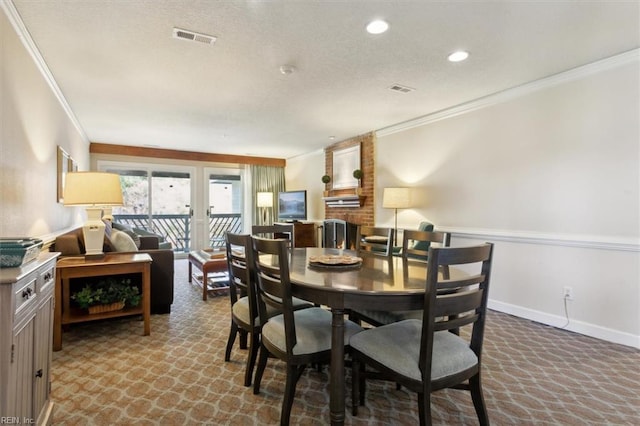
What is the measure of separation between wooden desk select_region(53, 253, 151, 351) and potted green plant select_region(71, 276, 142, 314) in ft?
0.19

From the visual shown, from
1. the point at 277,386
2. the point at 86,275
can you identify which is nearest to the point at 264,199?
A: the point at 86,275

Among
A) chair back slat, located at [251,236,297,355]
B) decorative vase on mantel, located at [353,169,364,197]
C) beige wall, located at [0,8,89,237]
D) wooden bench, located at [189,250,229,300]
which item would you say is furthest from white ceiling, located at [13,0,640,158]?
wooden bench, located at [189,250,229,300]

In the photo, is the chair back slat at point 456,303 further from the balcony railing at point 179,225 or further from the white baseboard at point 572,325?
the balcony railing at point 179,225

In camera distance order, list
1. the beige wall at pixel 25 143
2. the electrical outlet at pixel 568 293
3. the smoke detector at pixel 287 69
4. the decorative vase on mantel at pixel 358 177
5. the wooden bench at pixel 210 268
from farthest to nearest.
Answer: the decorative vase on mantel at pixel 358 177 < the wooden bench at pixel 210 268 < the electrical outlet at pixel 568 293 < the smoke detector at pixel 287 69 < the beige wall at pixel 25 143

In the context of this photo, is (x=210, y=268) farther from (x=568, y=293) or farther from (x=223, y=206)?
(x=223, y=206)

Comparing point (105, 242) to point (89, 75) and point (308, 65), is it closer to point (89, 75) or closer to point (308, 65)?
point (89, 75)

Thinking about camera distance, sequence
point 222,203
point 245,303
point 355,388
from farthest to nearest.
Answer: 1. point 222,203
2. point 245,303
3. point 355,388

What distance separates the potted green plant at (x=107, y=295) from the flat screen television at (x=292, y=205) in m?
4.20

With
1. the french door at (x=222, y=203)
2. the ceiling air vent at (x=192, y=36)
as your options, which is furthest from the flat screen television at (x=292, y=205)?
the ceiling air vent at (x=192, y=36)

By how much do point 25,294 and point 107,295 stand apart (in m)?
1.78

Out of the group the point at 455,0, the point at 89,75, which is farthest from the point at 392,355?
the point at 89,75

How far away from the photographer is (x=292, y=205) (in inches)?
281

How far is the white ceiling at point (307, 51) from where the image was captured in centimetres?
204

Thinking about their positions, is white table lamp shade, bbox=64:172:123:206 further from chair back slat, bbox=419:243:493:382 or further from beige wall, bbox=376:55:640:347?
beige wall, bbox=376:55:640:347
